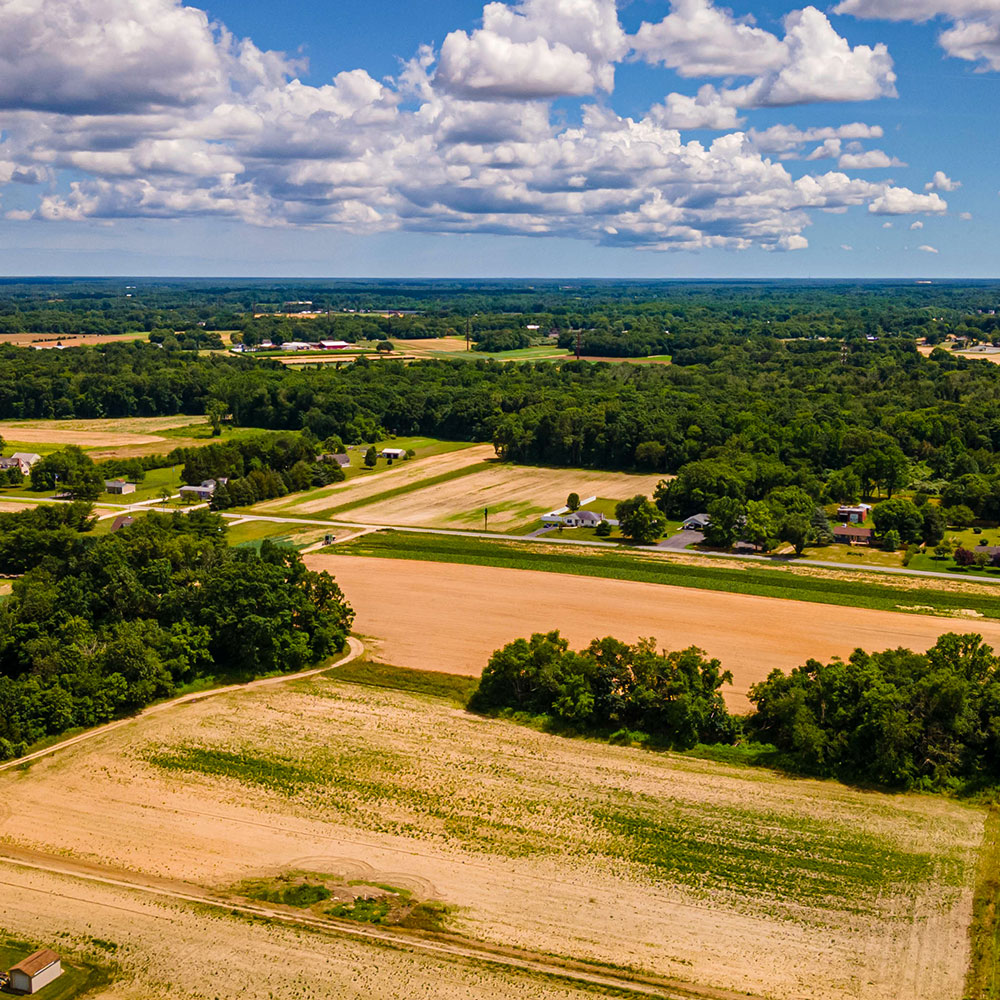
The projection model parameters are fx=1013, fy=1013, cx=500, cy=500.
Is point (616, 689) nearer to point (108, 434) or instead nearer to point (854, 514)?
point (854, 514)

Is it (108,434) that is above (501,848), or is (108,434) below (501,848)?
above

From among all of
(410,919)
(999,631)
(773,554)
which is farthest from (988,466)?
(410,919)

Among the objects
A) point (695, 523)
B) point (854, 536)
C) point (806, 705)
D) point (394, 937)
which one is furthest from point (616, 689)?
point (854, 536)

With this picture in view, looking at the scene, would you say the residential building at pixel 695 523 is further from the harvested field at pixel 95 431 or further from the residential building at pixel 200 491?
the harvested field at pixel 95 431

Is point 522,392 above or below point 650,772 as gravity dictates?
above

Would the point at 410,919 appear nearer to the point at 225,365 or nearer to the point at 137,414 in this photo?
the point at 137,414

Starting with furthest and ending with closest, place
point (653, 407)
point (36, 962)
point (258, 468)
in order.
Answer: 1. point (653, 407)
2. point (258, 468)
3. point (36, 962)
